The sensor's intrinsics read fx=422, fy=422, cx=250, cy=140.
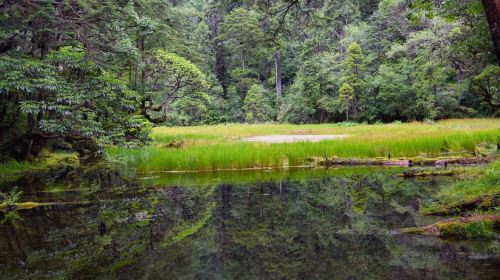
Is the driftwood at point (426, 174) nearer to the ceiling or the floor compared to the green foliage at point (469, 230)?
nearer to the floor

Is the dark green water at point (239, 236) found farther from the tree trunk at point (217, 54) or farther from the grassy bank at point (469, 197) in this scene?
the tree trunk at point (217, 54)

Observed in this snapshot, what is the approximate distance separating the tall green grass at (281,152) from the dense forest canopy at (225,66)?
31.2 inches

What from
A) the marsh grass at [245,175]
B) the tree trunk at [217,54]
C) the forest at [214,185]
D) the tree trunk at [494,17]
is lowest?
the marsh grass at [245,175]

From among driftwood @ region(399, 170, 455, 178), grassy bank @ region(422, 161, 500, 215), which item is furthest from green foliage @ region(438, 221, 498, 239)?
driftwood @ region(399, 170, 455, 178)

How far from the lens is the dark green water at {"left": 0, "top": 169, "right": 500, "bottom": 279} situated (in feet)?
11.6

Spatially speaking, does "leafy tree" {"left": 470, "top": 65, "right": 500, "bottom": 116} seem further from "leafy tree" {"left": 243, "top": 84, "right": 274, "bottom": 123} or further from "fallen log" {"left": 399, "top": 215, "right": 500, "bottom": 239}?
"leafy tree" {"left": 243, "top": 84, "right": 274, "bottom": 123}

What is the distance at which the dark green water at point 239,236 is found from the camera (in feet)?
11.6

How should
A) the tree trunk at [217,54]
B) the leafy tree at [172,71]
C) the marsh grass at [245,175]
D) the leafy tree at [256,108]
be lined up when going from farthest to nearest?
the tree trunk at [217,54], the leafy tree at [256,108], the leafy tree at [172,71], the marsh grass at [245,175]

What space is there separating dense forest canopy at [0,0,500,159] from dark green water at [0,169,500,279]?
86.2 inches

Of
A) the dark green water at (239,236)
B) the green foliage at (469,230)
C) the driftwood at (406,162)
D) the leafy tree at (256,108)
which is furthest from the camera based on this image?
the leafy tree at (256,108)

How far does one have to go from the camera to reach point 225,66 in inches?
2291

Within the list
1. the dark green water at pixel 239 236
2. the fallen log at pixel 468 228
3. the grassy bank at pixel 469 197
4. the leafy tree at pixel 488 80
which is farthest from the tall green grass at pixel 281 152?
the fallen log at pixel 468 228

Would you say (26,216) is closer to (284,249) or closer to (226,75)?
(284,249)

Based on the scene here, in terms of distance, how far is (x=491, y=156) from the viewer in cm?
978
